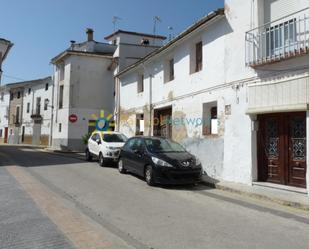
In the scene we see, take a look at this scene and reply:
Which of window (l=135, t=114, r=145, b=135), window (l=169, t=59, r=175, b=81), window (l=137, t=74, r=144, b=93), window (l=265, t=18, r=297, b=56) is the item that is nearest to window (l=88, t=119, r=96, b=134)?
window (l=135, t=114, r=145, b=135)

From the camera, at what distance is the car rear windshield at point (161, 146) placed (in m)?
11.9

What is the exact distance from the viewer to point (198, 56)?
14836mm

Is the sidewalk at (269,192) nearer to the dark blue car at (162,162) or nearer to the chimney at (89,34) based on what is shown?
the dark blue car at (162,162)

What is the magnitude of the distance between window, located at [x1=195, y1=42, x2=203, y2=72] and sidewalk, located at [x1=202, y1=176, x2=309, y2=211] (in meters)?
5.35

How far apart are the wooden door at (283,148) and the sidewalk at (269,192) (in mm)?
441

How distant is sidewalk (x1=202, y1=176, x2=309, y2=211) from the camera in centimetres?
835

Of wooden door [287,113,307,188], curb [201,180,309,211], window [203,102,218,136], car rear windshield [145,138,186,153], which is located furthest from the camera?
window [203,102,218,136]

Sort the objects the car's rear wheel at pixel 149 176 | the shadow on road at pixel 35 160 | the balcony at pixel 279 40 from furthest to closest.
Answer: the shadow on road at pixel 35 160, the car's rear wheel at pixel 149 176, the balcony at pixel 279 40

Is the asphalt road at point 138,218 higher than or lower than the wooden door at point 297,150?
lower

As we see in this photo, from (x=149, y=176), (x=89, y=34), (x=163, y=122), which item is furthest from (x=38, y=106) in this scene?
(x=149, y=176)

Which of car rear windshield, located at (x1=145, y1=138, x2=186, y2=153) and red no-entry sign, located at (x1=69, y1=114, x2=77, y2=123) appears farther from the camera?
red no-entry sign, located at (x1=69, y1=114, x2=77, y2=123)

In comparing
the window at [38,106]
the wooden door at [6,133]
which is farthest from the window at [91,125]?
the wooden door at [6,133]

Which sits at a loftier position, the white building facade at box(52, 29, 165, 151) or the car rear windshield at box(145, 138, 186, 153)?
the white building facade at box(52, 29, 165, 151)

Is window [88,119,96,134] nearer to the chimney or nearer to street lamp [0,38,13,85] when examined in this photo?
street lamp [0,38,13,85]
